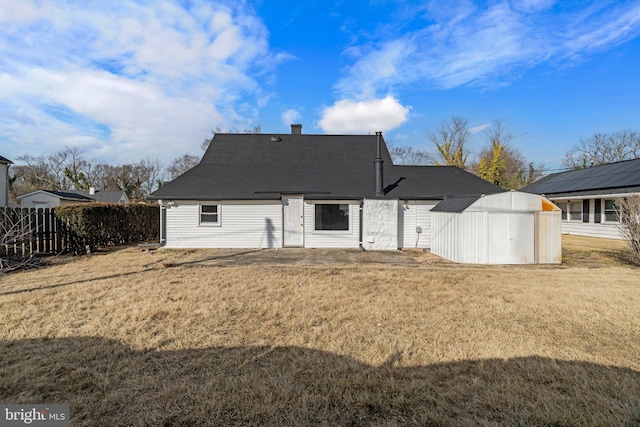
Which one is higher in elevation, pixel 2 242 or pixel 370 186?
pixel 370 186

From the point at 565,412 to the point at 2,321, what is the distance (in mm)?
7571

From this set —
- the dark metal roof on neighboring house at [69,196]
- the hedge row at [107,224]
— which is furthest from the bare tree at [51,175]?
the hedge row at [107,224]

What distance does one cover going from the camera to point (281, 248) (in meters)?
14.0

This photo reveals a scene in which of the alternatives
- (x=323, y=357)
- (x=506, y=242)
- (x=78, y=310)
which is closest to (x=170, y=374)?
(x=323, y=357)

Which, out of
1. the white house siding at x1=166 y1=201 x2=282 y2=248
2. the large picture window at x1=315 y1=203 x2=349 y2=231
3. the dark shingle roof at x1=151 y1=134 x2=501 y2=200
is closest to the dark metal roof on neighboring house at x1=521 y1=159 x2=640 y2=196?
the dark shingle roof at x1=151 y1=134 x2=501 y2=200

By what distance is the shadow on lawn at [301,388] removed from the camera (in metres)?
2.78

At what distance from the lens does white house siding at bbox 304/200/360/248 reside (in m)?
14.2

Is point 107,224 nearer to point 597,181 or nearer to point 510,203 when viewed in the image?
point 510,203

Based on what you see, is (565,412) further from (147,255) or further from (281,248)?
(147,255)

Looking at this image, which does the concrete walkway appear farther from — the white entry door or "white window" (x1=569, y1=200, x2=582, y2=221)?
"white window" (x1=569, y1=200, x2=582, y2=221)

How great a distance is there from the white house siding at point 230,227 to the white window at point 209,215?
7.2 inches

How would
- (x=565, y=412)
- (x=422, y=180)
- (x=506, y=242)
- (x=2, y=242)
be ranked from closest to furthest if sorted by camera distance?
(x=565, y=412) < (x=2, y=242) < (x=506, y=242) < (x=422, y=180)

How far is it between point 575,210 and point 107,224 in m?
28.7

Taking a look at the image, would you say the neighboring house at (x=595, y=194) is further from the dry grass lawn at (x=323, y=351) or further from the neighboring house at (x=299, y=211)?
the dry grass lawn at (x=323, y=351)
